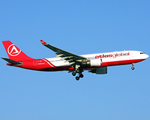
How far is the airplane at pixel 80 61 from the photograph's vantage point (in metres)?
47.9

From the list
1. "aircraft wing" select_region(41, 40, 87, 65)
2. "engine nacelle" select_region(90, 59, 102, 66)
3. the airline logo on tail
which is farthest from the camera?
the airline logo on tail

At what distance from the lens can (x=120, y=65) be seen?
163ft

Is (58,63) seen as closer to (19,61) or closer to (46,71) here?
(46,71)

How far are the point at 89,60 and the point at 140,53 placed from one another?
900cm

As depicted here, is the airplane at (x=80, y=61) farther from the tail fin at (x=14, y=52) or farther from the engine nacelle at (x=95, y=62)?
the tail fin at (x=14, y=52)

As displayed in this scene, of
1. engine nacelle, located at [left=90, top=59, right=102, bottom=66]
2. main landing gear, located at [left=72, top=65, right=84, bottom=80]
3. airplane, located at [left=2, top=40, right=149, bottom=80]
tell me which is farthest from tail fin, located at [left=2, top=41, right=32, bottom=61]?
engine nacelle, located at [left=90, top=59, right=102, bottom=66]

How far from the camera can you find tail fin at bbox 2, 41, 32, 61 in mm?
53156

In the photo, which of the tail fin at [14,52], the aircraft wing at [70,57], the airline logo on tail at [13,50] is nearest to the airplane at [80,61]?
the aircraft wing at [70,57]

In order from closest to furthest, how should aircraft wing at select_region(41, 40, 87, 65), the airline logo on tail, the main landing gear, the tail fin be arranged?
aircraft wing at select_region(41, 40, 87, 65) < the main landing gear < the tail fin < the airline logo on tail

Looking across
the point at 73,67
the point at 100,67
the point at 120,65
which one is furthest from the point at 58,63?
the point at 120,65

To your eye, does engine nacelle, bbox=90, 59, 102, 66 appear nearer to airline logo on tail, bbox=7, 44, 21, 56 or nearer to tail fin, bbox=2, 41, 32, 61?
tail fin, bbox=2, 41, 32, 61

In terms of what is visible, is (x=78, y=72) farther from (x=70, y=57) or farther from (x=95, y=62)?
(x=95, y=62)

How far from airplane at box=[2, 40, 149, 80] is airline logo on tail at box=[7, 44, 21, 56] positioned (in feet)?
5.90

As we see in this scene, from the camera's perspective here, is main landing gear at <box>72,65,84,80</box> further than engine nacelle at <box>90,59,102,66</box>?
Yes
